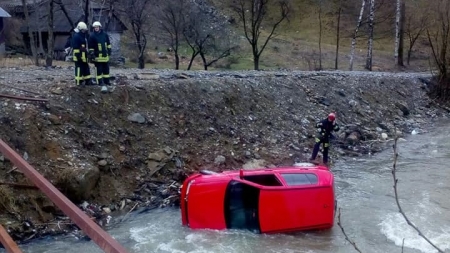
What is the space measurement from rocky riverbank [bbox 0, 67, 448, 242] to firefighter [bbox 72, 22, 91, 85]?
1.23 feet

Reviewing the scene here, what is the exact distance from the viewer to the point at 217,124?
51.2 feet

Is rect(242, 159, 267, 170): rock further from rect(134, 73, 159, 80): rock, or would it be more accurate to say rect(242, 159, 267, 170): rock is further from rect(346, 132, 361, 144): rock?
rect(346, 132, 361, 144): rock

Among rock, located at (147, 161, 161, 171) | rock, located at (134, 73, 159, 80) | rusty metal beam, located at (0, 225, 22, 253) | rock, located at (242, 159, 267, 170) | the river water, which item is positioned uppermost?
rock, located at (134, 73, 159, 80)

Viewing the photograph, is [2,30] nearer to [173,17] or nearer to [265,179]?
[173,17]

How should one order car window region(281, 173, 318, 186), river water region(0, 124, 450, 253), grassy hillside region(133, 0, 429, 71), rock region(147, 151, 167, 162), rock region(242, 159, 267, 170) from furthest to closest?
grassy hillside region(133, 0, 429, 71)
rock region(242, 159, 267, 170)
rock region(147, 151, 167, 162)
car window region(281, 173, 318, 186)
river water region(0, 124, 450, 253)

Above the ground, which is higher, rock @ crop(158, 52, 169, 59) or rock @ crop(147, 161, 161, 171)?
rock @ crop(158, 52, 169, 59)

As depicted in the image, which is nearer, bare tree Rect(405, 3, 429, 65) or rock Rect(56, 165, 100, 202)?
rock Rect(56, 165, 100, 202)

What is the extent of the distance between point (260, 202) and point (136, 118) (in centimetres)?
484

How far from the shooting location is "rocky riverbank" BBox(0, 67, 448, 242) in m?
11.3

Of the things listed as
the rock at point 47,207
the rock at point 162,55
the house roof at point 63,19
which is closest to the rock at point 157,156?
the rock at point 47,207

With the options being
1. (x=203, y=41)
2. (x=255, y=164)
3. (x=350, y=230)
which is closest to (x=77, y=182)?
(x=255, y=164)

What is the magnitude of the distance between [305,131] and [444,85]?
1293 centimetres

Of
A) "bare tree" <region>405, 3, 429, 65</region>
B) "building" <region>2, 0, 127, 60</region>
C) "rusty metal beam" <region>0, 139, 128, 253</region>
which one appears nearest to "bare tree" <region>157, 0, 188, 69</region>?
"building" <region>2, 0, 127, 60</region>

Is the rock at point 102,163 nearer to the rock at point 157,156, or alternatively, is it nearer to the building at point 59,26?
the rock at point 157,156
